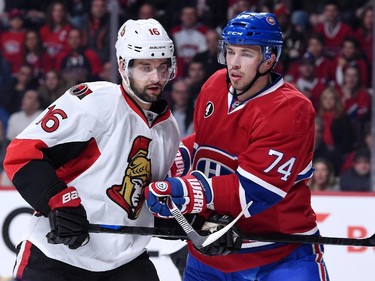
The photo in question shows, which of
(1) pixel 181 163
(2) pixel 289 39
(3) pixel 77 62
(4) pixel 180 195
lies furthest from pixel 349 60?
(4) pixel 180 195

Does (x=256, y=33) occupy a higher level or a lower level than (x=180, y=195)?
higher

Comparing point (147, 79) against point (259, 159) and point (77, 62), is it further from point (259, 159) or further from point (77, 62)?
point (77, 62)

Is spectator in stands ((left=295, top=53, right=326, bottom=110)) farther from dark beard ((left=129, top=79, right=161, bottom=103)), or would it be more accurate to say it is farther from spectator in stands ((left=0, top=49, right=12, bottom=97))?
dark beard ((left=129, top=79, right=161, bottom=103))

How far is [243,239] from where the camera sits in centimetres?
329

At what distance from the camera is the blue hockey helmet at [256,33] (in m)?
3.24

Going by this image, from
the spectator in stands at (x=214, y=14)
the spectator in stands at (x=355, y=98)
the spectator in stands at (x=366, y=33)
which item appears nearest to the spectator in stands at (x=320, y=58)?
the spectator in stands at (x=355, y=98)

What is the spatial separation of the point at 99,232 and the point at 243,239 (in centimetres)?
50

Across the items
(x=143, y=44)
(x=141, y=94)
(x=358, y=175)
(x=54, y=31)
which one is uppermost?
(x=143, y=44)

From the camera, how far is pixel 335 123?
6.18 meters

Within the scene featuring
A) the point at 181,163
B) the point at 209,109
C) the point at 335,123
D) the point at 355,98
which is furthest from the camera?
the point at 355,98

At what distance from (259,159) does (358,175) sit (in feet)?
8.99

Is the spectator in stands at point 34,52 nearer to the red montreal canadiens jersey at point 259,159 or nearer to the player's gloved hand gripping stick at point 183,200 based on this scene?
the red montreal canadiens jersey at point 259,159

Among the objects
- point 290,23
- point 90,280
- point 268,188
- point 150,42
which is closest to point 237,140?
point 268,188

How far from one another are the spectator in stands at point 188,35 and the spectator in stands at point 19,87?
1012 mm
